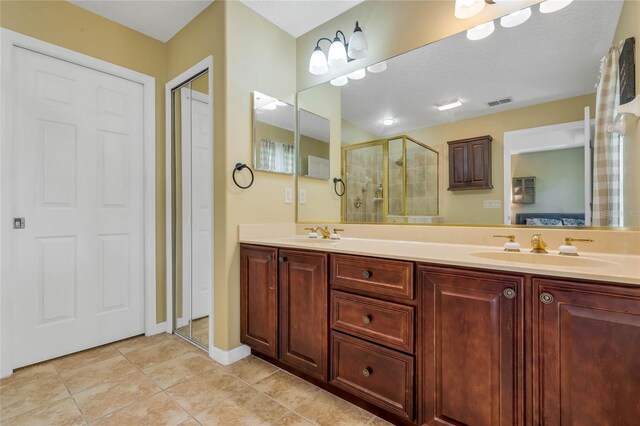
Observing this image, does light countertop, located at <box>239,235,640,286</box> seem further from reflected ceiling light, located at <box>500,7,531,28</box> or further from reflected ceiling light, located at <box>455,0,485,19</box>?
reflected ceiling light, located at <box>455,0,485,19</box>

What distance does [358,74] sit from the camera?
2154mm

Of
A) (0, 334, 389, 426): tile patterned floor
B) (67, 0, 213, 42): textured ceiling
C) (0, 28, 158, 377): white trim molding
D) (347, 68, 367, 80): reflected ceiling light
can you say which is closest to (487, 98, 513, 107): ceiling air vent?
(347, 68, 367, 80): reflected ceiling light

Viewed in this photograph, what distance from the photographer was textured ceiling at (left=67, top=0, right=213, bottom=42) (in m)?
2.12

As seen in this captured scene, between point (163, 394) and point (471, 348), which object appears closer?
point (471, 348)

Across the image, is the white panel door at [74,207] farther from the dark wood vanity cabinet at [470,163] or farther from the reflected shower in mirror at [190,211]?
the dark wood vanity cabinet at [470,163]

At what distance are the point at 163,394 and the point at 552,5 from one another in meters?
2.84

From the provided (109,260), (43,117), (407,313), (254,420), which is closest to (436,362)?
(407,313)

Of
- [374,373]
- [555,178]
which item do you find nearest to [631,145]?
[555,178]

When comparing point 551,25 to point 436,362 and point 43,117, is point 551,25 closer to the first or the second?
point 436,362

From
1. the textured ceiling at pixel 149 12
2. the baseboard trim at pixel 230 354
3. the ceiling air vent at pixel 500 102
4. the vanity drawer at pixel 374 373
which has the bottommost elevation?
the baseboard trim at pixel 230 354

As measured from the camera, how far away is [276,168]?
2.36 metres

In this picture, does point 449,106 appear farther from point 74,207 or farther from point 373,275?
point 74,207

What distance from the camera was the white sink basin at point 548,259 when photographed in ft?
3.92

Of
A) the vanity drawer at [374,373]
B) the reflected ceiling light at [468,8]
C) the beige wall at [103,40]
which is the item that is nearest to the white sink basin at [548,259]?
the vanity drawer at [374,373]
